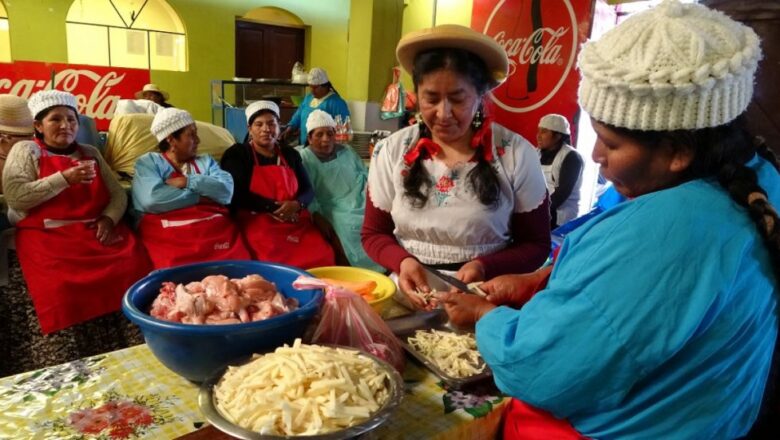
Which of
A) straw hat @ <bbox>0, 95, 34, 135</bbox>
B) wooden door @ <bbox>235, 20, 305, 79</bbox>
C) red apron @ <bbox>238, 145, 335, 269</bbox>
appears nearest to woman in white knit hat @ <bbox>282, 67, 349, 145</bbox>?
red apron @ <bbox>238, 145, 335, 269</bbox>

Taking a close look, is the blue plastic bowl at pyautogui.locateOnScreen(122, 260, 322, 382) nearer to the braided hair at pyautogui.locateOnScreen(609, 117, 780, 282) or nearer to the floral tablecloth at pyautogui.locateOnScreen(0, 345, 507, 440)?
the floral tablecloth at pyautogui.locateOnScreen(0, 345, 507, 440)

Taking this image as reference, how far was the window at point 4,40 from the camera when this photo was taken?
28.1 feet

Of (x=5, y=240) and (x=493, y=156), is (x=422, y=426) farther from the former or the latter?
(x=5, y=240)

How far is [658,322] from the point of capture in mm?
741

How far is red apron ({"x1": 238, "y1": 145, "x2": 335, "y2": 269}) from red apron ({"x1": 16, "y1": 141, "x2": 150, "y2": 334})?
2.61 feet

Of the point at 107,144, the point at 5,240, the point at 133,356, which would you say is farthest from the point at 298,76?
the point at 133,356

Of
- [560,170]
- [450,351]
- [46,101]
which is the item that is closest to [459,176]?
[450,351]

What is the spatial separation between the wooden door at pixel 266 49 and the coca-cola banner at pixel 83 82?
5986 mm

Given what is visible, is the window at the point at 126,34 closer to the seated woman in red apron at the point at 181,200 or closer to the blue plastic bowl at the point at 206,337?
the seated woman in red apron at the point at 181,200

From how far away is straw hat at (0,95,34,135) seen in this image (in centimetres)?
336

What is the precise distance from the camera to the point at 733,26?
32.1 inches

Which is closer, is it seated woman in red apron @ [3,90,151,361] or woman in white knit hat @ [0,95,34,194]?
seated woman in red apron @ [3,90,151,361]

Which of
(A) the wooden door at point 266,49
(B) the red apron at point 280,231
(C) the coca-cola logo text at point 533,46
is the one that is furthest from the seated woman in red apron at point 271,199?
(A) the wooden door at point 266,49

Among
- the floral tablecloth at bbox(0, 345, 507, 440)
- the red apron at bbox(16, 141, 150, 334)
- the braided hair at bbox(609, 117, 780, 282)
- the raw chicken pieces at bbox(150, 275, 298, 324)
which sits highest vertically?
the braided hair at bbox(609, 117, 780, 282)
